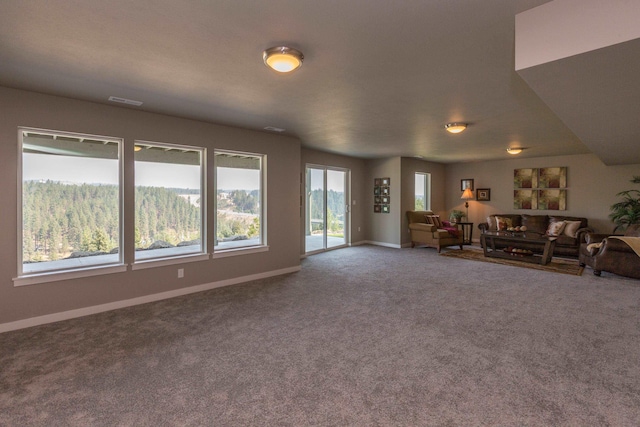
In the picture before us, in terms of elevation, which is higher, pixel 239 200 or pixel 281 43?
pixel 281 43

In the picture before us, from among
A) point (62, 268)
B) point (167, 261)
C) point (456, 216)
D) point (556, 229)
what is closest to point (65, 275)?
point (62, 268)

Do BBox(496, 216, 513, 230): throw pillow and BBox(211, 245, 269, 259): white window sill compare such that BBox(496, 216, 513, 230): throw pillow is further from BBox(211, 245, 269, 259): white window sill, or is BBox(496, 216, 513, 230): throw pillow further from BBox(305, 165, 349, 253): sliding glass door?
BBox(211, 245, 269, 259): white window sill

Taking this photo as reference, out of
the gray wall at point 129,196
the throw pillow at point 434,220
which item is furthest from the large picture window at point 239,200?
the throw pillow at point 434,220

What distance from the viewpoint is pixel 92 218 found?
376 cm

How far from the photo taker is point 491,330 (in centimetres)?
309

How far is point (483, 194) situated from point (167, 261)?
819 cm

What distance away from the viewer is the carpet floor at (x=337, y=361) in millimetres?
1919

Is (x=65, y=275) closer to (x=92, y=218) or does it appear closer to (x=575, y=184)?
(x=92, y=218)

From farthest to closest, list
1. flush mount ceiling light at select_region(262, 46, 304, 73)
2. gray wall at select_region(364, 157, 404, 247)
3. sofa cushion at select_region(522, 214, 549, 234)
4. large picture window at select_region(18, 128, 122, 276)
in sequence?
gray wall at select_region(364, 157, 404, 247)
sofa cushion at select_region(522, 214, 549, 234)
large picture window at select_region(18, 128, 122, 276)
flush mount ceiling light at select_region(262, 46, 304, 73)

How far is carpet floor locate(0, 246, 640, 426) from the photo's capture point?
1.92m

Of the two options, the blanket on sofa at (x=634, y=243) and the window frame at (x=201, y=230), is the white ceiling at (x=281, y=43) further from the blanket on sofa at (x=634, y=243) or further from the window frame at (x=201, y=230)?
the blanket on sofa at (x=634, y=243)

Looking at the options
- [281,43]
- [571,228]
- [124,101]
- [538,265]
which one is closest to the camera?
[281,43]

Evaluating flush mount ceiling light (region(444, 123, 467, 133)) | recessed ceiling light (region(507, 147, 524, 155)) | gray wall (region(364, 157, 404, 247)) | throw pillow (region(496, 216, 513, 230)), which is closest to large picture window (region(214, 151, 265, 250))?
flush mount ceiling light (region(444, 123, 467, 133))

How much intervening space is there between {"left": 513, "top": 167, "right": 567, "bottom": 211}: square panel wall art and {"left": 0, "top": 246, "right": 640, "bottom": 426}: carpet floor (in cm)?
401
